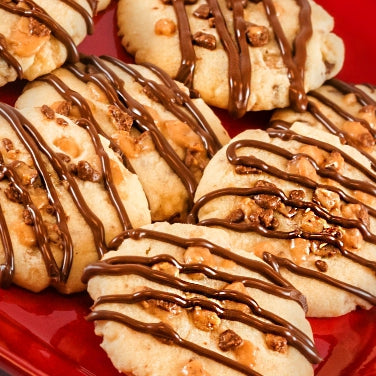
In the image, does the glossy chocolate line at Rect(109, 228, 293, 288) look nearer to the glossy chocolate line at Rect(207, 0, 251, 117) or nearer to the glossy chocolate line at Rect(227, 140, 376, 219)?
the glossy chocolate line at Rect(227, 140, 376, 219)

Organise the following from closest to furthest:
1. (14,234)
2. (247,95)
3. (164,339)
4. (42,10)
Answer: (164,339)
(14,234)
(42,10)
(247,95)

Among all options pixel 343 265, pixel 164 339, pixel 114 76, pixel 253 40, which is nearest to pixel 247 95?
pixel 253 40

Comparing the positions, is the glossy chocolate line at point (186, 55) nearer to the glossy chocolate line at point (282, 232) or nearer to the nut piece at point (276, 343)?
the glossy chocolate line at point (282, 232)

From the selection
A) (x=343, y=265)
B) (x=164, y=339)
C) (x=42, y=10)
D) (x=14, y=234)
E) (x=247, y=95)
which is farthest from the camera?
(x=247, y=95)

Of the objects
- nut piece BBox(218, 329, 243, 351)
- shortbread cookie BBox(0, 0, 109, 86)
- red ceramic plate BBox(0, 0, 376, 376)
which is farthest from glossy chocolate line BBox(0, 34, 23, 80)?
nut piece BBox(218, 329, 243, 351)

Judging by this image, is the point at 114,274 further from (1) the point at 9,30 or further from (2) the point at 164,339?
(1) the point at 9,30

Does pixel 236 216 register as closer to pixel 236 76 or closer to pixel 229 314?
pixel 229 314

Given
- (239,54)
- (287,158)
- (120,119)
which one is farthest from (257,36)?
(120,119)
